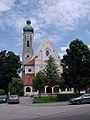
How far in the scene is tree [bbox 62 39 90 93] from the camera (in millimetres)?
55319

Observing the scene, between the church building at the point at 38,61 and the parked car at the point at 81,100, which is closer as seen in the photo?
the parked car at the point at 81,100

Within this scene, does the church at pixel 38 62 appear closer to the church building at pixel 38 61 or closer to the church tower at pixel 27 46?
the church building at pixel 38 61

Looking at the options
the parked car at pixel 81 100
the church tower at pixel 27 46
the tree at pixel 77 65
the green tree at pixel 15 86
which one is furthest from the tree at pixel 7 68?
the parked car at pixel 81 100

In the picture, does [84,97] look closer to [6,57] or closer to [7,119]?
[7,119]

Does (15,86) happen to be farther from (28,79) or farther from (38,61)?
(38,61)

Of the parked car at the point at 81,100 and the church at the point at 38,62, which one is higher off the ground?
the church at the point at 38,62

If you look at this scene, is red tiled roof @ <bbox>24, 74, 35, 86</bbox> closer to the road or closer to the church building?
the church building

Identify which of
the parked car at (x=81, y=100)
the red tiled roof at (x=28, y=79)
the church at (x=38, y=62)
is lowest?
the parked car at (x=81, y=100)

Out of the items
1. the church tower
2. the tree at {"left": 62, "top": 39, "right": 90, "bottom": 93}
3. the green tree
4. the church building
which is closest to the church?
the church building

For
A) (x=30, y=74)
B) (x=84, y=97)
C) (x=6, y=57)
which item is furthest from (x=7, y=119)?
(x=6, y=57)

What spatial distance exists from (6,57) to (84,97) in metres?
73.6

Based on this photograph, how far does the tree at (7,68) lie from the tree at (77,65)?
55.5 metres

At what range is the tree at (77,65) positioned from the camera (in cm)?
5532

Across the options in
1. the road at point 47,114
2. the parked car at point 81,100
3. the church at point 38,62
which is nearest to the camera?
the road at point 47,114
